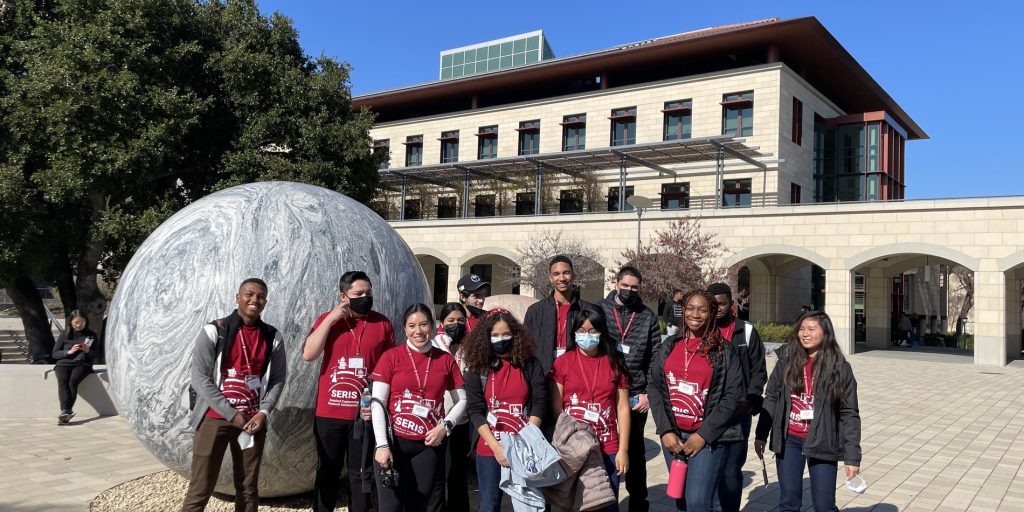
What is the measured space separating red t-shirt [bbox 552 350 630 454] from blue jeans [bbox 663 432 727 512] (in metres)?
0.53

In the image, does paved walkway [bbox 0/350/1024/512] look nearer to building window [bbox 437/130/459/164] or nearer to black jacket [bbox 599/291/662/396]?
black jacket [bbox 599/291/662/396]

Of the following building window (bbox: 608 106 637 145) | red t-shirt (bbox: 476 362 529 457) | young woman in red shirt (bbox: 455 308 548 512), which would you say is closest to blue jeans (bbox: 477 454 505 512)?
young woman in red shirt (bbox: 455 308 548 512)

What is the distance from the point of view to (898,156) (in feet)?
137

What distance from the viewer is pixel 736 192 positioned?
120 ft

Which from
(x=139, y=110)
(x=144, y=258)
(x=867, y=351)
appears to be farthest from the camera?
(x=867, y=351)

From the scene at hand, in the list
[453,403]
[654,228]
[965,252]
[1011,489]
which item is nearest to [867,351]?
[965,252]

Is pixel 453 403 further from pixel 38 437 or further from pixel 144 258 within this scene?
pixel 38 437

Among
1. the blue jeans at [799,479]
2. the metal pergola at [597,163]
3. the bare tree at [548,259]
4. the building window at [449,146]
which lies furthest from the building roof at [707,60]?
the blue jeans at [799,479]

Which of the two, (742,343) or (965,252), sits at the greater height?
(965,252)

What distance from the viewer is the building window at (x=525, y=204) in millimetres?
42406

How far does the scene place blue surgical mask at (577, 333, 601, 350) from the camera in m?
4.57

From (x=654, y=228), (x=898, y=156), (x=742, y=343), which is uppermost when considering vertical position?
(x=898, y=156)

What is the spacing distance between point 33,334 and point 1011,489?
59.1 feet

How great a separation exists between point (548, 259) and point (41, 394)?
23.6m
